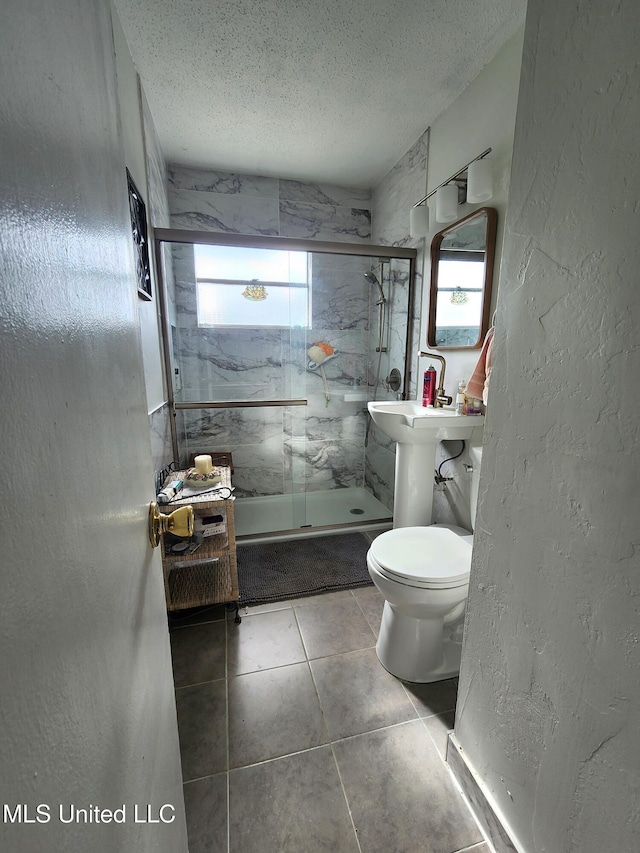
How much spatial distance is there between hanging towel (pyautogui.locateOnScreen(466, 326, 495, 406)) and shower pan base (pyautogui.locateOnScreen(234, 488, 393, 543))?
1.35m

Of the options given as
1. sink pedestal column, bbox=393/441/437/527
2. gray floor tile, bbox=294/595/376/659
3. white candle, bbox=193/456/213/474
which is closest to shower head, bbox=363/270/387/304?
sink pedestal column, bbox=393/441/437/527

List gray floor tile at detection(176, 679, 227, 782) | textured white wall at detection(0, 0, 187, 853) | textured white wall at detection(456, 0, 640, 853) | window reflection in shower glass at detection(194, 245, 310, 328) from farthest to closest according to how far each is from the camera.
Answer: window reflection in shower glass at detection(194, 245, 310, 328), gray floor tile at detection(176, 679, 227, 782), textured white wall at detection(456, 0, 640, 853), textured white wall at detection(0, 0, 187, 853)

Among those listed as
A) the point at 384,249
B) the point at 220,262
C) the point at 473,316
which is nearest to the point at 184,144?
the point at 220,262

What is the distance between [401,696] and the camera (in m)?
1.36

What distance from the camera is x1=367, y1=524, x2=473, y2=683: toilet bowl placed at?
128 centimetres

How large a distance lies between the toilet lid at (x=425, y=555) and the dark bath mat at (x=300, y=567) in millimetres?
657

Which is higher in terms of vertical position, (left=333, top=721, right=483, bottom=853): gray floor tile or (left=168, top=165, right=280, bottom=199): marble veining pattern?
(left=168, top=165, right=280, bottom=199): marble veining pattern

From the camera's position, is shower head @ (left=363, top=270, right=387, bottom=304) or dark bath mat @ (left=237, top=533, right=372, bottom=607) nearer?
dark bath mat @ (left=237, top=533, right=372, bottom=607)

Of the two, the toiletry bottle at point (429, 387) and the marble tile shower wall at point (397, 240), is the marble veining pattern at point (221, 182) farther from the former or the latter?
the toiletry bottle at point (429, 387)

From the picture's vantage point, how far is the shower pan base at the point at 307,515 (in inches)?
101

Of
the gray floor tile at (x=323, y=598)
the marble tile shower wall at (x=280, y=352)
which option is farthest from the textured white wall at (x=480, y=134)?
the gray floor tile at (x=323, y=598)

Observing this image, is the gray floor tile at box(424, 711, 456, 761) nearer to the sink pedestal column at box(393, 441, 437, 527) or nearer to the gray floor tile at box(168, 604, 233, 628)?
the sink pedestal column at box(393, 441, 437, 527)

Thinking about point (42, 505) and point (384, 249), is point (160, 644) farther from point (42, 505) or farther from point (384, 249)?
point (384, 249)

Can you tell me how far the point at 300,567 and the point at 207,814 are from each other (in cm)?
119
